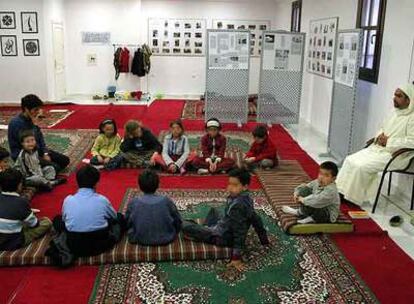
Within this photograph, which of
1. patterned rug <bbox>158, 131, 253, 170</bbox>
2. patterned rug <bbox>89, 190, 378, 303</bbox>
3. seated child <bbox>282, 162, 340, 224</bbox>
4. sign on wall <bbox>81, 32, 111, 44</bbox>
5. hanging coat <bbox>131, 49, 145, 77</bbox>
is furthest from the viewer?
sign on wall <bbox>81, 32, 111, 44</bbox>

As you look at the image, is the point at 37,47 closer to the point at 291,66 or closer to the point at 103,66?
the point at 103,66

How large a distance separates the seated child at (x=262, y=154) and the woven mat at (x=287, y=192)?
0.14 m

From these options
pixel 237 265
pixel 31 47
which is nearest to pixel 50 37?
pixel 31 47

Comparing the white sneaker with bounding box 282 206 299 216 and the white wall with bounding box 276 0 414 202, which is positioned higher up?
the white wall with bounding box 276 0 414 202

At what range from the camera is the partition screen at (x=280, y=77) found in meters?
7.96

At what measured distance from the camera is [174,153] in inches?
213

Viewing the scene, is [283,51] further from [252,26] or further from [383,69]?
[252,26]

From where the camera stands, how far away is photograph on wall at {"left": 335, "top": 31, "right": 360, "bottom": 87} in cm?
549

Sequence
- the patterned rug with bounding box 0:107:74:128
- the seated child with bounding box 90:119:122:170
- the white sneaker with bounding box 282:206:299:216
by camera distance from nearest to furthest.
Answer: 1. the white sneaker with bounding box 282:206:299:216
2. the seated child with bounding box 90:119:122:170
3. the patterned rug with bounding box 0:107:74:128

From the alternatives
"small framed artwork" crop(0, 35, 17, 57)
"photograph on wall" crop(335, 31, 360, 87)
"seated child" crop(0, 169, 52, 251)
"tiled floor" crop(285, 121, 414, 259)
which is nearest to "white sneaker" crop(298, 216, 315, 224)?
"tiled floor" crop(285, 121, 414, 259)

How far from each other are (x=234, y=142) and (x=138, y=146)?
197cm

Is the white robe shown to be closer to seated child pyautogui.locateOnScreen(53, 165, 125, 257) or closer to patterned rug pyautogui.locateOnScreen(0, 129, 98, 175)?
seated child pyautogui.locateOnScreen(53, 165, 125, 257)

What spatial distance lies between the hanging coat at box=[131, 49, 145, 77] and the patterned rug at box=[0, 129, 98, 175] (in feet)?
16.2

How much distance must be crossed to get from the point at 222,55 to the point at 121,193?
13.7 ft
